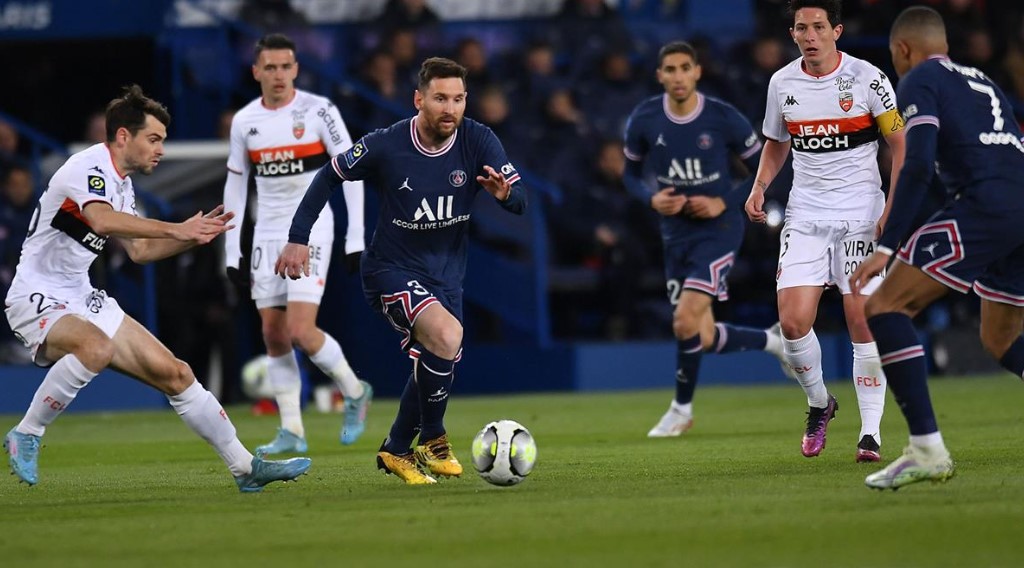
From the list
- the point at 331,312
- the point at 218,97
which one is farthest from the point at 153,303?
the point at 218,97

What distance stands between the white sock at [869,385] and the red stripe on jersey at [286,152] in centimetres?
400

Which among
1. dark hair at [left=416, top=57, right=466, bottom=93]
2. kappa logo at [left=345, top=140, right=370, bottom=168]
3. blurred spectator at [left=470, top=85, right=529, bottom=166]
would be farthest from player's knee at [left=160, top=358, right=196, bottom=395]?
blurred spectator at [left=470, top=85, right=529, bottom=166]

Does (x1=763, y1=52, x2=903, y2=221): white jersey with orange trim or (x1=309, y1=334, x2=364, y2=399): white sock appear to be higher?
(x1=763, y1=52, x2=903, y2=221): white jersey with orange trim

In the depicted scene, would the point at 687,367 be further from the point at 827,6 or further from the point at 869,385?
the point at 827,6

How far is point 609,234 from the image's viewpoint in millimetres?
17656

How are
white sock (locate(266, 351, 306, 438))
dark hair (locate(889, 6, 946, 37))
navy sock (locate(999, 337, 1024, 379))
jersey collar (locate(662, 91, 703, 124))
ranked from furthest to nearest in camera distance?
jersey collar (locate(662, 91, 703, 124)) < white sock (locate(266, 351, 306, 438)) < navy sock (locate(999, 337, 1024, 379)) < dark hair (locate(889, 6, 946, 37))

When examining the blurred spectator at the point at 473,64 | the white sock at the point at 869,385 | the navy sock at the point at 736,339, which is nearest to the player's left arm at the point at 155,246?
the white sock at the point at 869,385

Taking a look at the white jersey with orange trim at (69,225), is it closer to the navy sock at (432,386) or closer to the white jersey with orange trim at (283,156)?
the navy sock at (432,386)

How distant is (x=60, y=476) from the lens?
9.32m

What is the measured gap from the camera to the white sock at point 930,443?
6.92 m

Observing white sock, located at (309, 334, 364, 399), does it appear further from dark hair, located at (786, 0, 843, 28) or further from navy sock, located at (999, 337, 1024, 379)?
navy sock, located at (999, 337, 1024, 379)

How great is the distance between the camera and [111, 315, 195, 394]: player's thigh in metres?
7.78

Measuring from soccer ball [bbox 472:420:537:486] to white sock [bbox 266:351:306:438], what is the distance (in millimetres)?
3410

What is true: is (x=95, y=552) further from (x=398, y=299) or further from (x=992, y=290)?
(x=992, y=290)
